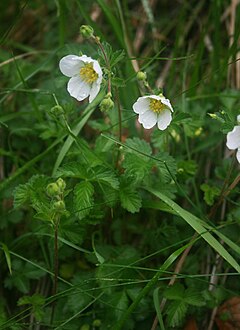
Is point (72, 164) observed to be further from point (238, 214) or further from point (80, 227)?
point (238, 214)

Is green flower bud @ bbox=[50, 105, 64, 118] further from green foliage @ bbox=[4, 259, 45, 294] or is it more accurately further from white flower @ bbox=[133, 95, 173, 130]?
green foliage @ bbox=[4, 259, 45, 294]

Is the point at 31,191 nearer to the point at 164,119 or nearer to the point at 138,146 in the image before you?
the point at 138,146

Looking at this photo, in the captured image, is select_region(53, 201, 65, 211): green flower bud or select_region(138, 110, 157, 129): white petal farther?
select_region(138, 110, 157, 129): white petal

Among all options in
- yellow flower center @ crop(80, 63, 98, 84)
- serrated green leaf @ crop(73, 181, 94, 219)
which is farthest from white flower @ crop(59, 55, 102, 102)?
serrated green leaf @ crop(73, 181, 94, 219)

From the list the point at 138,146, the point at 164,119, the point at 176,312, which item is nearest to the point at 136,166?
the point at 138,146

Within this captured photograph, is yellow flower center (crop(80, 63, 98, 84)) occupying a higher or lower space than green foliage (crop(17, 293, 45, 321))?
higher

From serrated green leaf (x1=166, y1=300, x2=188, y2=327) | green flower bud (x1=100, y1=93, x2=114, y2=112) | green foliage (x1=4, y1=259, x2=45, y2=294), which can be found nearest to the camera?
green flower bud (x1=100, y1=93, x2=114, y2=112)

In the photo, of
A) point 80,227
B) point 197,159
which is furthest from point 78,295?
point 197,159
